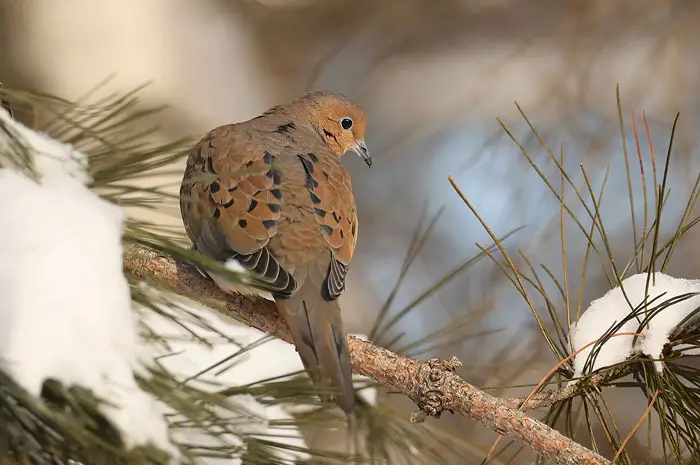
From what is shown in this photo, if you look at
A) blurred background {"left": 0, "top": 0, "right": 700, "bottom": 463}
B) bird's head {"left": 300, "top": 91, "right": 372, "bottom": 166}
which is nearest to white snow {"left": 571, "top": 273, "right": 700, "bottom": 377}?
bird's head {"left": 300, "top": 91, "right": 372, "bottom": 166}

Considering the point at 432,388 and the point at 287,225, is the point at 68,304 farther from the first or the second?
the point at 287,225

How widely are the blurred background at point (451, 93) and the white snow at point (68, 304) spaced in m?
2.13

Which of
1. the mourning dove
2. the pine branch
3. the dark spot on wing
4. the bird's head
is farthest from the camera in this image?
the bird's head

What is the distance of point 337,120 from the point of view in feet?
6.57

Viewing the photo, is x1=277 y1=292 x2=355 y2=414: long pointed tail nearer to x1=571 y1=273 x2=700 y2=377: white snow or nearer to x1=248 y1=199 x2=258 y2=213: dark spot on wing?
x1=248 y1=199 x2=258 y2=213: dark spot on wing

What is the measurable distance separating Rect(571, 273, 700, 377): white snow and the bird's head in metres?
0.91

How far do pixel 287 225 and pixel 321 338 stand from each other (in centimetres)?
27

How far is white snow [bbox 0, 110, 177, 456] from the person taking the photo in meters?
0.64

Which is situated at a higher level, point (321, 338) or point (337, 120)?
point (337, 120)

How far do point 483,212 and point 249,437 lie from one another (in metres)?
2.20

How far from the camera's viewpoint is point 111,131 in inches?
36.7

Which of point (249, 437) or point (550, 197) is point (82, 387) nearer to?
point (249, 437)

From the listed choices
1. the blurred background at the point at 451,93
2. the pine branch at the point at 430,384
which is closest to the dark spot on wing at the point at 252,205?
the pine branch at the point at 430,384

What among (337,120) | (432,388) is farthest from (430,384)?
(337,120)
